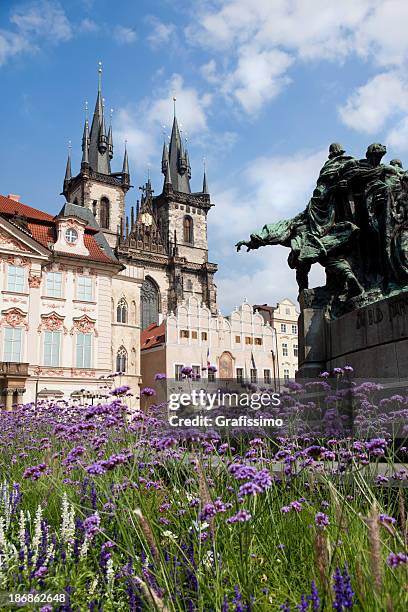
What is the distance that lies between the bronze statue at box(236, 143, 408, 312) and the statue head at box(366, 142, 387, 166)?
15mm

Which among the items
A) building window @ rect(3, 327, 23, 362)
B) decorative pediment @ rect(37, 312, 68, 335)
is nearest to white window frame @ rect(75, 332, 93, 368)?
decorative pediment @ rect(37, 312, 68, 335)

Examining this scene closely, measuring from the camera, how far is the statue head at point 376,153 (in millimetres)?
8828

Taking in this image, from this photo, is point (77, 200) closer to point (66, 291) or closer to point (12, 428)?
point (66, 291)

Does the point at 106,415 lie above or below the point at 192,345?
below

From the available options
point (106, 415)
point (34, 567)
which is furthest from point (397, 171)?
point (34, 567)

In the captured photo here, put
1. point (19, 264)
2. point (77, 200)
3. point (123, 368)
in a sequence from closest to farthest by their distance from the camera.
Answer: point (19, 264) → point (123, 368) → point (77, 200)

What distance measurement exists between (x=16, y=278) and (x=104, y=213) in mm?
40964

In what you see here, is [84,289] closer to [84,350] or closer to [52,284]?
[52,284]

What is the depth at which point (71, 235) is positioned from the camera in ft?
110

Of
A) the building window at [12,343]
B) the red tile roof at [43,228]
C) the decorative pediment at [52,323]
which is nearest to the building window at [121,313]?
the red tile roof at [43,228]

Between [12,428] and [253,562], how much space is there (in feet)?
22.8

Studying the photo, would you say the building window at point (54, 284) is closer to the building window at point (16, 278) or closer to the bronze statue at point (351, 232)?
the building window at point (16, 278)

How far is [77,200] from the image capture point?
7144cm

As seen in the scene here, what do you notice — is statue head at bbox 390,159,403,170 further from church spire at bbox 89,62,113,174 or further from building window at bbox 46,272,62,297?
church spire at bbox 89,62,113,174
